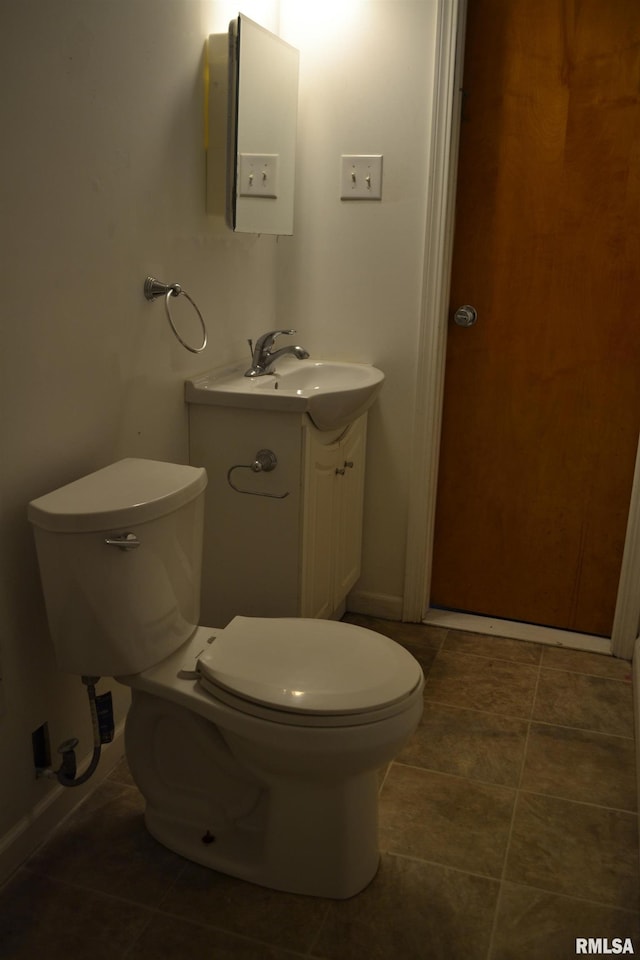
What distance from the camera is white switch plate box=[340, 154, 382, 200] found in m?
2.45

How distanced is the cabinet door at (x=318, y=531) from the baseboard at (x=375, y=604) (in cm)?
35

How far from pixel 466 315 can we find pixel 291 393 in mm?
762

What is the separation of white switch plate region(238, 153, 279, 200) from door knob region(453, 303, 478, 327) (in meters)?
0.64

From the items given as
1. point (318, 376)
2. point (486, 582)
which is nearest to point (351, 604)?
point (486, 582)

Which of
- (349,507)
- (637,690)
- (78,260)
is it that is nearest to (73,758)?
(78,260)

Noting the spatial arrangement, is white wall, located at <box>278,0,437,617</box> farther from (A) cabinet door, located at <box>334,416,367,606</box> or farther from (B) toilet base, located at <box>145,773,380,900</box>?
(B) toilet base, located at <box>145,773,380,900</box>

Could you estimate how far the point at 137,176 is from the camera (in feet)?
5.98

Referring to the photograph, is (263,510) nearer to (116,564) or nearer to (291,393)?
(291,393)

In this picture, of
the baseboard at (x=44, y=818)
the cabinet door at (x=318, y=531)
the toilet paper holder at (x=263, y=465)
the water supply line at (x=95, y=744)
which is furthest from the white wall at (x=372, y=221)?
the water supply line at (x=95, y=744)

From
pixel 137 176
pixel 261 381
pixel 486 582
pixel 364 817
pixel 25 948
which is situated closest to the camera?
pixel 25 948

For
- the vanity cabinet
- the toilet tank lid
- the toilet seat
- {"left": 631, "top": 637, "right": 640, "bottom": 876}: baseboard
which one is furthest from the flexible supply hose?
{"left": 631, "top": 637, "right": 640, "bottom": 876}: baseboard

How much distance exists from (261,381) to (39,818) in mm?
1160

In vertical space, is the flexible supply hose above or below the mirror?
below

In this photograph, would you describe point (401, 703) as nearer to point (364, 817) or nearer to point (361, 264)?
point (364, 817)
